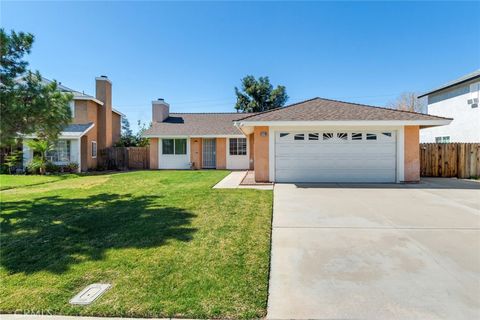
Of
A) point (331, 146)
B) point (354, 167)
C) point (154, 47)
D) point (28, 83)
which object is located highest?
point (154, 47)

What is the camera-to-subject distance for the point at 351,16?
41.1 ft

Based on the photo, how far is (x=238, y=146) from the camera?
21.0 m

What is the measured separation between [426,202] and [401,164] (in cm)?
471

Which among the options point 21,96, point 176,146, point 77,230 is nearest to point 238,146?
point 176,146

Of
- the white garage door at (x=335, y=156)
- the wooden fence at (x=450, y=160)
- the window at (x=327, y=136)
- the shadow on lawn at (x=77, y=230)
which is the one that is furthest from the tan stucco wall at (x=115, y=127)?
the wooden fence at (x=450, y=160)

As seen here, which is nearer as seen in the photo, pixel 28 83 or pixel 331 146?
pixel 28 83

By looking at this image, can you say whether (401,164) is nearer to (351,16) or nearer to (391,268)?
(351,16)

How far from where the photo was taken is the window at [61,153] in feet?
63.0

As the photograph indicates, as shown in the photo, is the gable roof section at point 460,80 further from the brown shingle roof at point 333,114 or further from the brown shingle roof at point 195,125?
the brown shingle roof at point 195,125

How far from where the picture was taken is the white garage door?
1233cm

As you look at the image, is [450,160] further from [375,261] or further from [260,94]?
[260,94]

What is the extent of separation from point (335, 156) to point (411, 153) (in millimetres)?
3357

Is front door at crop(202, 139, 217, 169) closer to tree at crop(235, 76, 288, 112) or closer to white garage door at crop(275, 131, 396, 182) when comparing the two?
white garage door at crop(275, 131, 396, 182)

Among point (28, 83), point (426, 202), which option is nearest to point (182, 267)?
point (28, 83)
